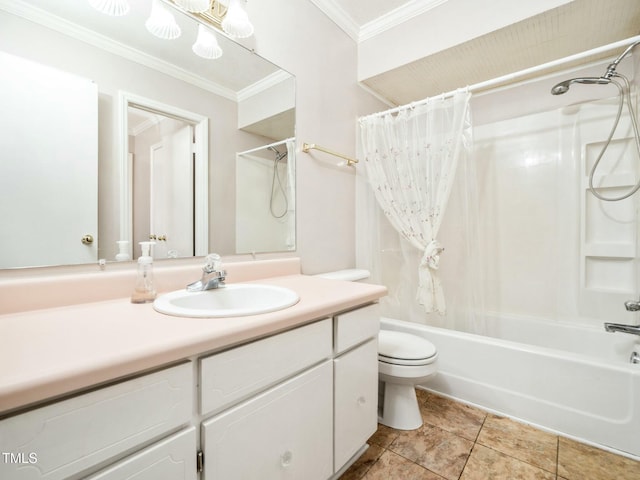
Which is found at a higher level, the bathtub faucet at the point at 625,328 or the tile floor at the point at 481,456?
the bathtub faucet at the point at 625,328

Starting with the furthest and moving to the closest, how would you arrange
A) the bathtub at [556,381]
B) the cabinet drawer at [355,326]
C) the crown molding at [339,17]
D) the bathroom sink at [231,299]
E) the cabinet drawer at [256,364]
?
1. the crown molding at [339,17]
2. the bathtub at [556,381]
3. the cabinet drawer at [355,326]
4. the bathroom sink at [231,299]
5. the cabinet drawer at [256,364]

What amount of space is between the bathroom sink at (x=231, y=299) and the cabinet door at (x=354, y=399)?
32 cm

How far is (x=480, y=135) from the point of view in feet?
7.54

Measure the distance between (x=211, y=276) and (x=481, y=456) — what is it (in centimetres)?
141

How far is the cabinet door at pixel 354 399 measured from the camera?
1053 millimetres

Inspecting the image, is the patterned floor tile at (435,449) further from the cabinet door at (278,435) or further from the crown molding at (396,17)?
the crown molding at (396,17)

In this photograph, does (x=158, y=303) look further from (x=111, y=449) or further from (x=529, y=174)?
(x=529, y=174)

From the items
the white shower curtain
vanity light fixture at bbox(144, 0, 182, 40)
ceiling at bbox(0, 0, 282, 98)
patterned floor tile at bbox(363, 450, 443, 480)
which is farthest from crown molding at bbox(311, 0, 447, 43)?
patterned floor tile at bbox(363, 450, 443, 480)

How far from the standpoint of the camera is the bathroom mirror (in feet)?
2.86

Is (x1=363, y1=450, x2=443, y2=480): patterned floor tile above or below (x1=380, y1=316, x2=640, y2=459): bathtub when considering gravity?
below

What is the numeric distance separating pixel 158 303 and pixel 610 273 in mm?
2611

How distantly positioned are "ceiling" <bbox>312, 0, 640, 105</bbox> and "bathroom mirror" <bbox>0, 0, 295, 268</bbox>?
37.4 inches

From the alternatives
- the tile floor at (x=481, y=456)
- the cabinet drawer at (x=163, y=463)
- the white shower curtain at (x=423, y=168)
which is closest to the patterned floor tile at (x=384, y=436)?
the tile floor at (x=481, y=456)

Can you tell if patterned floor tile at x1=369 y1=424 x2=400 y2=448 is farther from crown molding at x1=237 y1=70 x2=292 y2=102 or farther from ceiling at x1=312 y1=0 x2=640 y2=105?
ceiling at x1=312 y1=0 x2=640 y2=105
